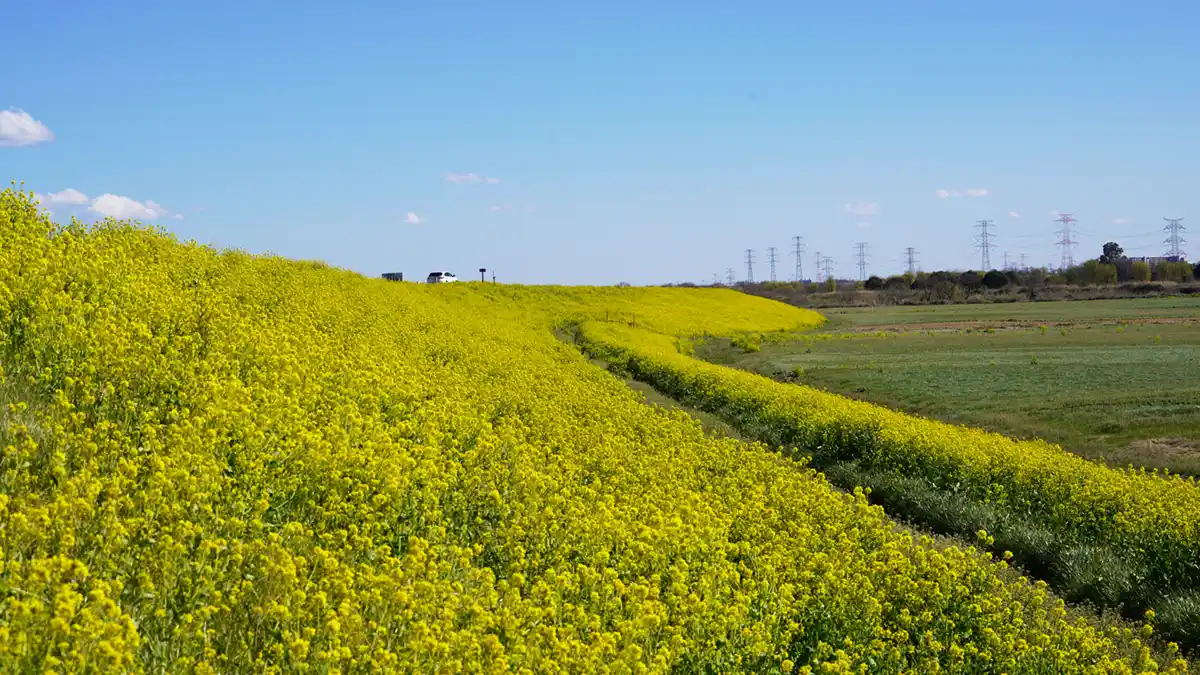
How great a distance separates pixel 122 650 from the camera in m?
4.37

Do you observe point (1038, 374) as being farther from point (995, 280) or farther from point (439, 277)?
point (995, 280)

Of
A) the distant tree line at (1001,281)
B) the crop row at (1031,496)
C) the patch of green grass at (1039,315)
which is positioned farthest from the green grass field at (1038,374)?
the distant tree line at (1001,281)

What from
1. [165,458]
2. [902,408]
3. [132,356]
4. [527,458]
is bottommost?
[902,408]

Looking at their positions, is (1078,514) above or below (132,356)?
below

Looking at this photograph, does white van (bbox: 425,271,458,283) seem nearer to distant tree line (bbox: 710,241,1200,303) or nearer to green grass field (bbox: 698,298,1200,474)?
green grass field (bbox: 698,298,1200,474)

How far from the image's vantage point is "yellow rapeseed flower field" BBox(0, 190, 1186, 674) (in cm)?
534

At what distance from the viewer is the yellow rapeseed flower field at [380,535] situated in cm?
534

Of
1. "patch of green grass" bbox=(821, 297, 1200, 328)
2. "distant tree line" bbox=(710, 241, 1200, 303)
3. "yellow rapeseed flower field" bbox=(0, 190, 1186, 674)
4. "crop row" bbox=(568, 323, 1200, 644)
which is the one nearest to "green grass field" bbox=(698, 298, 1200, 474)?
"patch of green grass" bbox=(821, 297, 1200, 328)

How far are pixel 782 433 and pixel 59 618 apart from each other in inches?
704

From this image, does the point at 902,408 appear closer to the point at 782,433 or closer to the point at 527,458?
the point at 782,433

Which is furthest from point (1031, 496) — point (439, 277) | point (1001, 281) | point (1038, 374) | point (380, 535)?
point (1001, 281)

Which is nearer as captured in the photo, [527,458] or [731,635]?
[731,635]

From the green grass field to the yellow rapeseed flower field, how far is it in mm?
8346

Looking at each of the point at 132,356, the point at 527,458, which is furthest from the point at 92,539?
the point at 527,458
